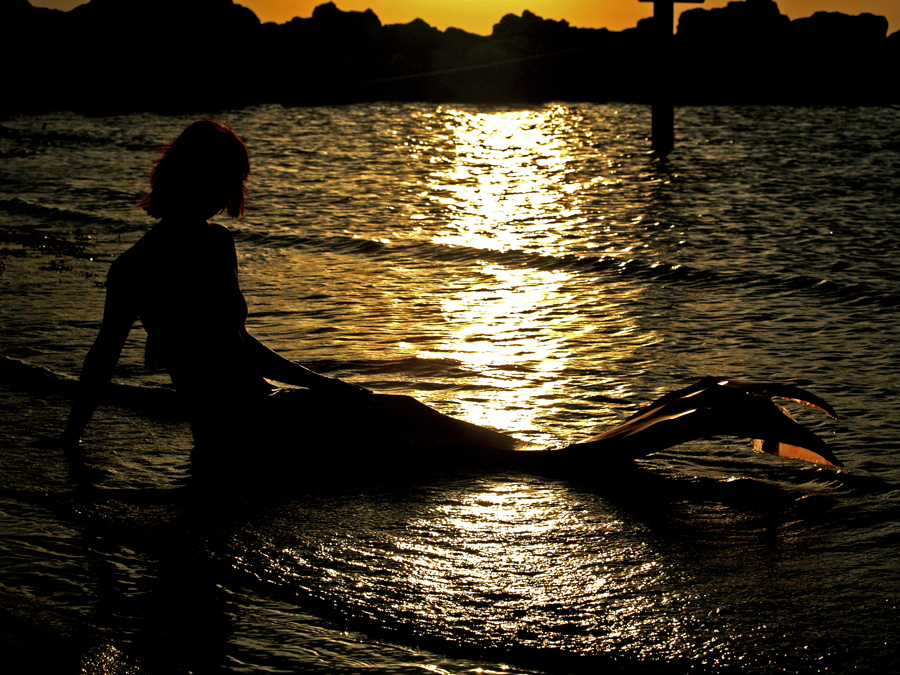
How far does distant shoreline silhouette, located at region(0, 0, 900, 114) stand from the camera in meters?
35.3

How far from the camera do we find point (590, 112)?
28922 millimetres

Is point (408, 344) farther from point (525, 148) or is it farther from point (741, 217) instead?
point (525, 148)

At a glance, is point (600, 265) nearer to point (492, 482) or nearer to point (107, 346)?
point (492, 482)

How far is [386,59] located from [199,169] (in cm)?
4099

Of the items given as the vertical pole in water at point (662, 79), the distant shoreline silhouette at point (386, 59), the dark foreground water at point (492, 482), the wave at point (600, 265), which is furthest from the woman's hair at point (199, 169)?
the distant shoreline silhouette at point (386, 59)

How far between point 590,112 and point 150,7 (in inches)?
971

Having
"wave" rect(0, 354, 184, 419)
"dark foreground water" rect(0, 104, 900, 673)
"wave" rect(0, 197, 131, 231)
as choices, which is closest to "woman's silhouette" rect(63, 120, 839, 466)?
"dark foreground water" rect(0, 104, 900, 673)

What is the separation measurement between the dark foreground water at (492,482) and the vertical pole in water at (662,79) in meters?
5.40

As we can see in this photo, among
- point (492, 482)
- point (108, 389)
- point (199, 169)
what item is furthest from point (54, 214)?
point (492, 482)

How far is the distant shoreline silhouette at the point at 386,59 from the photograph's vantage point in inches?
1389

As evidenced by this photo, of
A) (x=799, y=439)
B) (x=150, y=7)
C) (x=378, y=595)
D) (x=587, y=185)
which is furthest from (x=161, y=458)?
(x=150, y=7)

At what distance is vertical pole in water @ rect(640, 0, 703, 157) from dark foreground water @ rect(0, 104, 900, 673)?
540cm

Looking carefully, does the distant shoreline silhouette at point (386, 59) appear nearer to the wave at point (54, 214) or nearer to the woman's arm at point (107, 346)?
the wave at point (54, 214)

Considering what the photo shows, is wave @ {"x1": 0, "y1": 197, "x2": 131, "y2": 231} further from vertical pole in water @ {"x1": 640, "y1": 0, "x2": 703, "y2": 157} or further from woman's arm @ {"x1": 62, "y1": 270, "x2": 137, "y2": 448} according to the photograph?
vertical pole in water @ {"x1": 640, "y1": 0, "x2": 703, "y2": 157}
